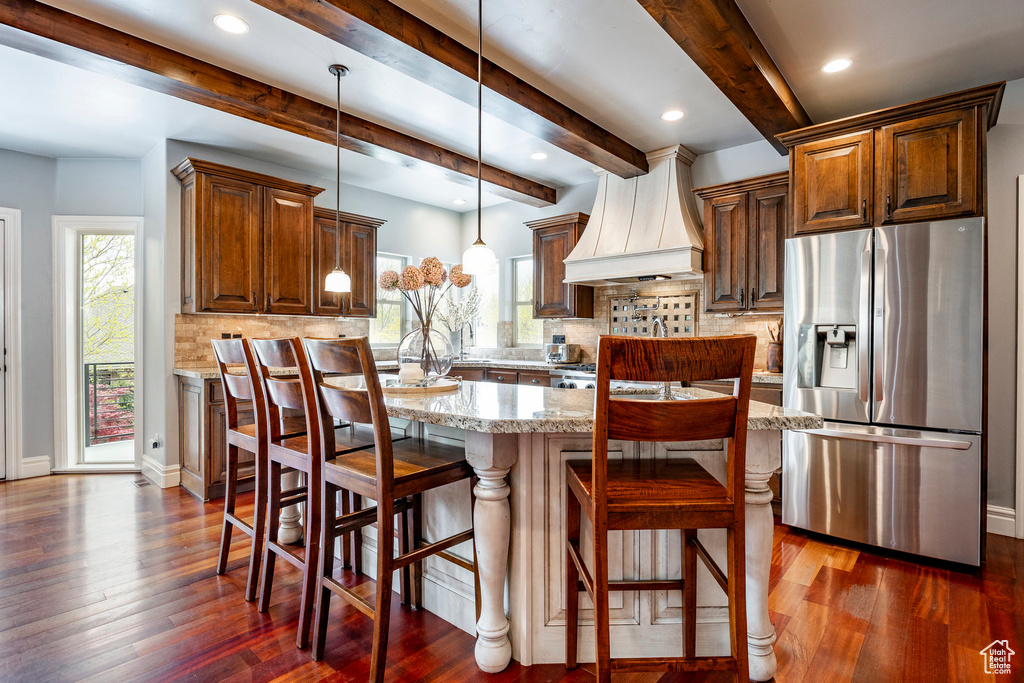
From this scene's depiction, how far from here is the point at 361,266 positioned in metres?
5.10

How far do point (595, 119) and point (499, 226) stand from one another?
2543 millimetres

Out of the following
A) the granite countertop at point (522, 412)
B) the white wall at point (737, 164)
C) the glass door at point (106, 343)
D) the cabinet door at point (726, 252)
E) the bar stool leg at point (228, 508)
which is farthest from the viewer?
the glass door at point (106, 343)

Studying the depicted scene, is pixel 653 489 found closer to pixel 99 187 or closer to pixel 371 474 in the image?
pixel 371 474

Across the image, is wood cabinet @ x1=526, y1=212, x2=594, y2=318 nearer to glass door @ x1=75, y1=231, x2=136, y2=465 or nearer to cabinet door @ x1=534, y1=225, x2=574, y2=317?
cabinet door @ x1=534, y1=225, x2=574, y2=317

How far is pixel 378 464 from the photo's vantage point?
5.13ft

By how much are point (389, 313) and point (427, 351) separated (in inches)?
150

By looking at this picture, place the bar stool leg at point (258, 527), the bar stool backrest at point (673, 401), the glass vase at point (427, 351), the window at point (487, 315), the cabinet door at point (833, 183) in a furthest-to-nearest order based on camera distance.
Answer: the window at point (487, 315) < the cabinet door at point (833, 183) < the glass vase at point (427, 351) < the bar stool leg at point (258, 527) < the bar stool backrest at point (673, 401)

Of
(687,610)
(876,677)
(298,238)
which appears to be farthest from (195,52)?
(876,677)

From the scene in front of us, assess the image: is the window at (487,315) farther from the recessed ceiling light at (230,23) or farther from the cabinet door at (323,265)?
the recessed ceiling light at (230,23)

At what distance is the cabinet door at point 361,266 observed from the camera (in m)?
4.96

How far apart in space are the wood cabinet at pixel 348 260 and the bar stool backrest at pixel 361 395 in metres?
3.20

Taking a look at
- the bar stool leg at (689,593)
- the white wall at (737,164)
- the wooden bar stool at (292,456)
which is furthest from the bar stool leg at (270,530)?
the white wall at (737,164)

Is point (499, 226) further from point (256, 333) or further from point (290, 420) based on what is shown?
point (290, 420)

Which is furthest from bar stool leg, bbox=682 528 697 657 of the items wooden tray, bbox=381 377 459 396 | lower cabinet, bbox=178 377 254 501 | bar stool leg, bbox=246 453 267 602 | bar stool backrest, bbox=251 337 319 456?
lower cabinet, bbox=178 377 254 501
